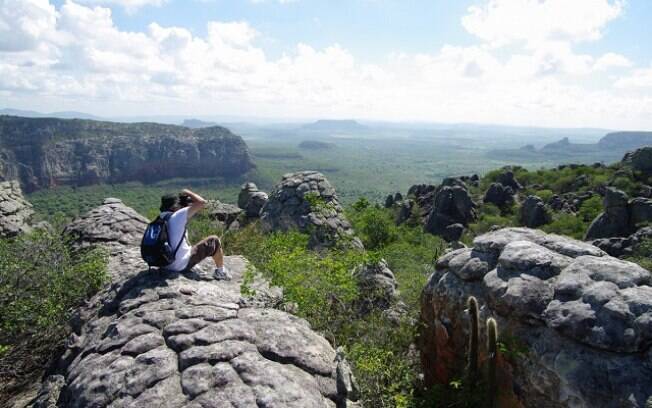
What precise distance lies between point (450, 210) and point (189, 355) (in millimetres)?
42364

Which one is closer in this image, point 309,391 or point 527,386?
point 309,391

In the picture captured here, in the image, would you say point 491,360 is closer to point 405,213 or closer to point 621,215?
point 621,215

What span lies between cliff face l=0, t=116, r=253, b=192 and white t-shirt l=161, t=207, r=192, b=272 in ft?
463

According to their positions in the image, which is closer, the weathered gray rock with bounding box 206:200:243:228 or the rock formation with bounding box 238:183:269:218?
the weathered gray rock with bounding box 206:200:243:228

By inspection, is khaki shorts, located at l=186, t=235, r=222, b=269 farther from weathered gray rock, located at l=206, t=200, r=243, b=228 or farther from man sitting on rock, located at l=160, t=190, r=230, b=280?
weathered gray rock, located at l=206, t=200, r=243, b=228

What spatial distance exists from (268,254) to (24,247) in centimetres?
578

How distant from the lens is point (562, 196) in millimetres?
46562

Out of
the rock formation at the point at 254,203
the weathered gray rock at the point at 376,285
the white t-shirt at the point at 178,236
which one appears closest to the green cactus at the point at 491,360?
the weathered gray rock at the point at 376,285

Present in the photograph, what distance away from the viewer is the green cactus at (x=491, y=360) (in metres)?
6.48

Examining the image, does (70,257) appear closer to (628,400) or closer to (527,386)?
(527,386)

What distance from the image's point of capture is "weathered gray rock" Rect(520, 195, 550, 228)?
39.9 m

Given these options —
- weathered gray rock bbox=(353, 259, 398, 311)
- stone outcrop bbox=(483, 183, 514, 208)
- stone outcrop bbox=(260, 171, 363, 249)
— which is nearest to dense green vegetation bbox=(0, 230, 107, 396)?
weathered gray rock bbox=(353, 259, 398, 311)

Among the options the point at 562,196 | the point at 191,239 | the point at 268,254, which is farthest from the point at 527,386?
the point at 562,196

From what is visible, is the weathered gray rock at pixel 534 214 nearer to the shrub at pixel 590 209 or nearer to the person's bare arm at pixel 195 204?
the shrub at pixel 590 209
